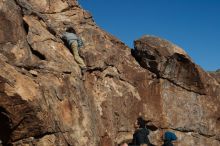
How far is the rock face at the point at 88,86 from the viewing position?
748 inches

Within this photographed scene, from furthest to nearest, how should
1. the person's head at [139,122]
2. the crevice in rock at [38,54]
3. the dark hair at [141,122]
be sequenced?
the person's head at [139,122], the dark hair at [141,122], the crevice in rock at [38,54]

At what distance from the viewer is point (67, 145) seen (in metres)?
20.5

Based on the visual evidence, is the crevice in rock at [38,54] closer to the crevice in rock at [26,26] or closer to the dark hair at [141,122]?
the crevice in rock at [26,26]

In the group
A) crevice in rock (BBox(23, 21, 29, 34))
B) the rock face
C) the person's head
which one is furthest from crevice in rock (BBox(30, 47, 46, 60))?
the person's head

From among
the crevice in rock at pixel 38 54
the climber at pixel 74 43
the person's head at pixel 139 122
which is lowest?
the person's head at pixel 139 122

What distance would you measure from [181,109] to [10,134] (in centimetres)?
1882

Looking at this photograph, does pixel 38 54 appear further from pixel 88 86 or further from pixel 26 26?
pixel 88 86

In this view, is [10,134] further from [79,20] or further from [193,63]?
[193,63]

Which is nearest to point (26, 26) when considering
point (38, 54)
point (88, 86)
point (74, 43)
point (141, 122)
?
point (38, 54)

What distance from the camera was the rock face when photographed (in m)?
19.0

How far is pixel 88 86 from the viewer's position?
1023 inches

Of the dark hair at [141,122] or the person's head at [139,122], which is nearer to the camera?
the dark hair at [141,122]

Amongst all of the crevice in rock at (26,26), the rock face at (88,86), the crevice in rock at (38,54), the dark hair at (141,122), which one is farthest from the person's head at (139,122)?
the crevice in rock at (26,26)

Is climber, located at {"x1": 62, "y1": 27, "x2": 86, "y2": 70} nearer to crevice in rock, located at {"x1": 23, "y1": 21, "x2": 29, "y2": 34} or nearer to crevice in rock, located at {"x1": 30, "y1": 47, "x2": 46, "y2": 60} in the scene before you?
crevice in rock, located at {"x1": 30, "y1": 47, "x2": 46, "y2": 60}
